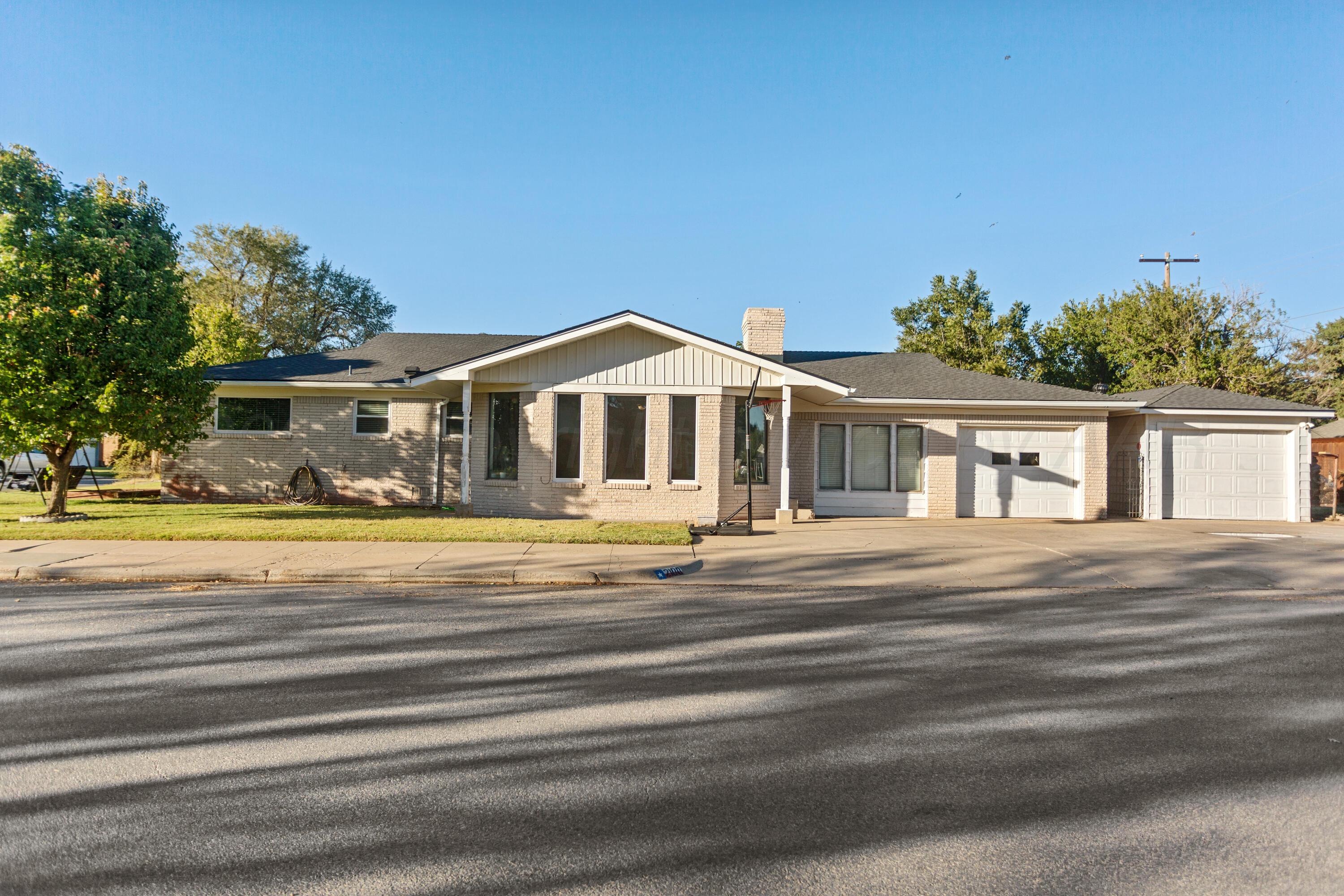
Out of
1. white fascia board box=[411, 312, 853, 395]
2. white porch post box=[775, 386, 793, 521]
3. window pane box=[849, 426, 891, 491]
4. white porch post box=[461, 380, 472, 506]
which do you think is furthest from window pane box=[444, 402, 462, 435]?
window pane box=[849, 426, 891, 491]

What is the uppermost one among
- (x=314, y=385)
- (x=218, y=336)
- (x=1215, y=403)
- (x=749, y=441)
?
(x=218, y=336)

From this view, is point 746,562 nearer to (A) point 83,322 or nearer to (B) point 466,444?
(B) point 466,444

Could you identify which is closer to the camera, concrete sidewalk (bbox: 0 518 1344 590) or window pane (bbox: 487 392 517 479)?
concrete sidewalk (bbox: 0 518 1344 590)

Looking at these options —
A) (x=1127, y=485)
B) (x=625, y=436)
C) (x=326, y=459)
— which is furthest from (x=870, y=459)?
(x=326, y=459)

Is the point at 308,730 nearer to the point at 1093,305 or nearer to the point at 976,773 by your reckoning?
the point at 976,773

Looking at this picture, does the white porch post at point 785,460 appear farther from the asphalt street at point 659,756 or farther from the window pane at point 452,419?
the asphalt street at point 659,756

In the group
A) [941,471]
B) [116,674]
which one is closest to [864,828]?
[116,674]

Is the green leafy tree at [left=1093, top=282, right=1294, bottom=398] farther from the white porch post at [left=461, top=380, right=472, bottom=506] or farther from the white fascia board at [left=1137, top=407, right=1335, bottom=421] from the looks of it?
the white porch post at [left=461, top=380, right=472, bottom=506]

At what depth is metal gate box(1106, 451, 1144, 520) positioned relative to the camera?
19578 millimetres

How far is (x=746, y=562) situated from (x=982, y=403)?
9.88 metres

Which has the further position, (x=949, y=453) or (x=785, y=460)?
(x=949, y=453)

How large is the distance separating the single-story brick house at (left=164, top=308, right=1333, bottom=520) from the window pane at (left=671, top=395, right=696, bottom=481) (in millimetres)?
42

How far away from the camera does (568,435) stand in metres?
16.6

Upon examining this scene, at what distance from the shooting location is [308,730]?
175 inches
